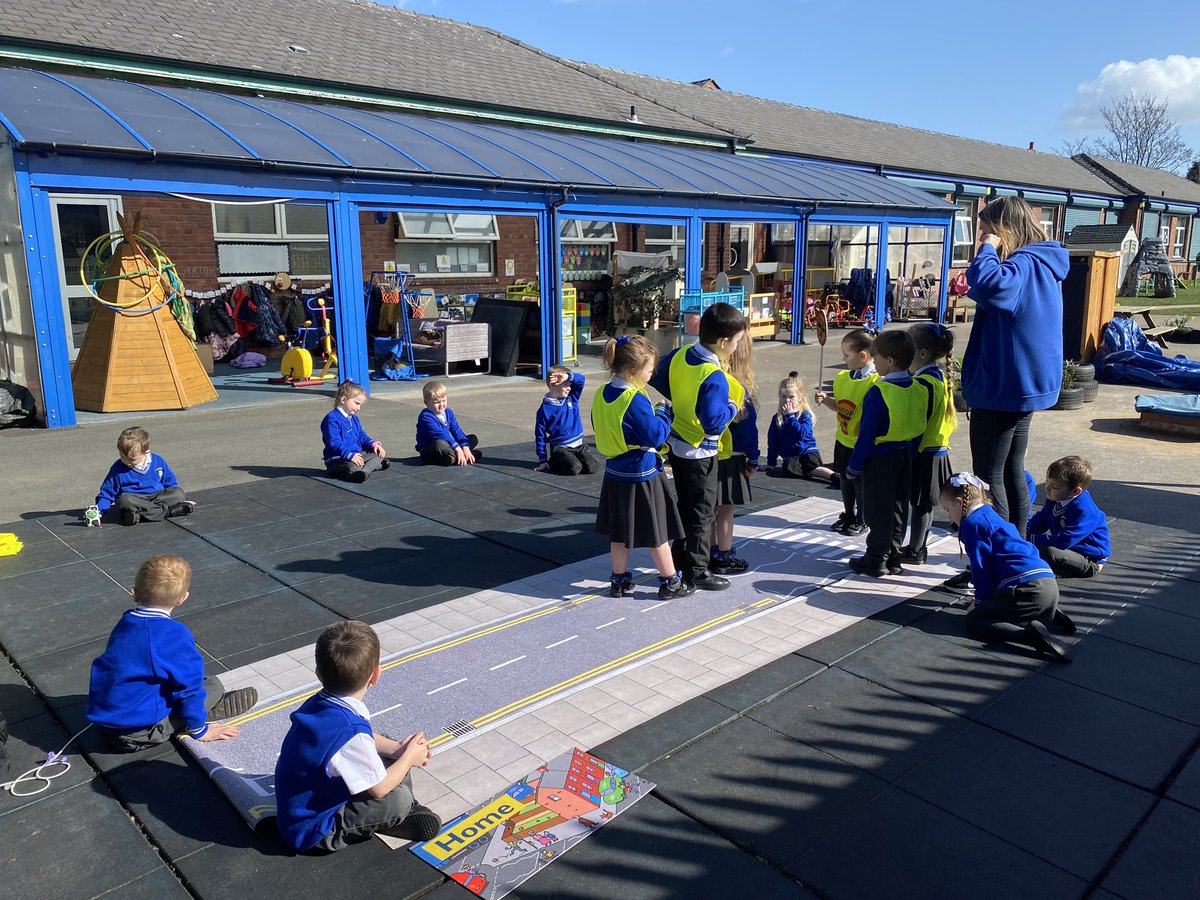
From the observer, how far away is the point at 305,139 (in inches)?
492

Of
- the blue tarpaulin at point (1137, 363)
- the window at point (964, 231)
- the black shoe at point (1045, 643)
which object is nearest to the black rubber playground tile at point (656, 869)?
the black shoe at point (1045, 643)

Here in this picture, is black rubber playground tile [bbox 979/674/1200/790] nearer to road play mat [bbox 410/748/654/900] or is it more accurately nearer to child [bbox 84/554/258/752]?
road play mat [bbox 410/748/654/900]

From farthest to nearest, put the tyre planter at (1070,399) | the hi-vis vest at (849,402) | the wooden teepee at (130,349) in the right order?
the tyre planter at (1070,399), the wooden teepee at (130,349), the hi-vis vest at (849,402)

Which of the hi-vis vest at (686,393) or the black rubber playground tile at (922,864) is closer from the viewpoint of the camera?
the black rubber playground tile at (922,864)

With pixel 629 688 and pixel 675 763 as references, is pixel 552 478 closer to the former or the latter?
pixel 629 688

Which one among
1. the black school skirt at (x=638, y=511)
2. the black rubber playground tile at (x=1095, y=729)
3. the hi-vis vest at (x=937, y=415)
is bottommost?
the black rubber playground tile at (x=1095, y=729)

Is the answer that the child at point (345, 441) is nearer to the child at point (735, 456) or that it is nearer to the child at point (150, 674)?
the child at point (735, 456)

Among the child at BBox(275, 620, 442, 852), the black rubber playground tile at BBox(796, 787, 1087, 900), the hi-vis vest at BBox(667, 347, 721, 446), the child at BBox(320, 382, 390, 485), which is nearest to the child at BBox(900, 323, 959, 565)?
the hi-vis vest at BBox(667, 347, 721, 446)

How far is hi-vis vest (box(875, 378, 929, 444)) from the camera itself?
5.15m

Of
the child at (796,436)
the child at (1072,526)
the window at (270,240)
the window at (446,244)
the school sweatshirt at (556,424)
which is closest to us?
the child at (1072,526)

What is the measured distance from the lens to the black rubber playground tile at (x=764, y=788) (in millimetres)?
2984

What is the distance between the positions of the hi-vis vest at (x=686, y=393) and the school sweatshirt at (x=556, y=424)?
335cm

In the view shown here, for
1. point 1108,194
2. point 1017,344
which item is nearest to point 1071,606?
point 1017,344

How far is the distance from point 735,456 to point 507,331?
34.0 feet
